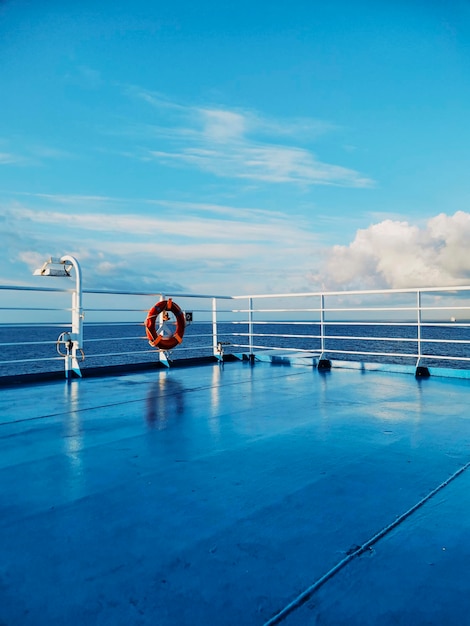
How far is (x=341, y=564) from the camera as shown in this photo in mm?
948

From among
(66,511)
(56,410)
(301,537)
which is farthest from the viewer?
(56,410)

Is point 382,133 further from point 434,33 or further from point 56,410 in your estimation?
point 56,410

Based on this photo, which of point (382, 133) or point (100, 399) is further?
point (382, 133)

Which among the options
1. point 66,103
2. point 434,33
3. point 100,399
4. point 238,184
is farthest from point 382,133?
point 100,399

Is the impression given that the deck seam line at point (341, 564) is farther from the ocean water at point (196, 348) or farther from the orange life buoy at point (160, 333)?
the orange life buoy at point (160, 333)

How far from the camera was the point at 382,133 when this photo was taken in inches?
267

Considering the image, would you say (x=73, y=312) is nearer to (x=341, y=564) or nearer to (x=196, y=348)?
(x=196, y=348)

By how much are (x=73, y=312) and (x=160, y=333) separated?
35.8 inches

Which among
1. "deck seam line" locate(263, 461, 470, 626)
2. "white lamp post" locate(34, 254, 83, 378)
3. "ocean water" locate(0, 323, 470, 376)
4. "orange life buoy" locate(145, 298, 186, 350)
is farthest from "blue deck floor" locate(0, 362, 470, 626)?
"orange life buoy" locate(145, 298, 186, 350)

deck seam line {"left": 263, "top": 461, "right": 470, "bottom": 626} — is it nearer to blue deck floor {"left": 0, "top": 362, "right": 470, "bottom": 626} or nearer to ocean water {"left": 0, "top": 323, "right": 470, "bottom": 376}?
blue deck floor {"left": 0, "top": 362, "right": 470, "bottom": 626}

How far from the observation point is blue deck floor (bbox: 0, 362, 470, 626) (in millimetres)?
826

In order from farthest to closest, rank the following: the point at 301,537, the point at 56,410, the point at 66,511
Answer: the point at 56,410 → the point at 66,511 → the point at 301,537

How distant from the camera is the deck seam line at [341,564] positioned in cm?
79

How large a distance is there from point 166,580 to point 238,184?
7.61 metres
